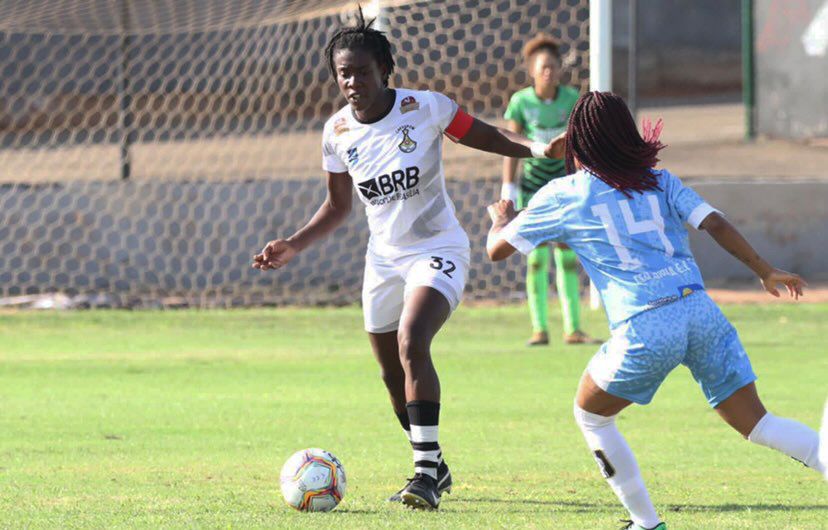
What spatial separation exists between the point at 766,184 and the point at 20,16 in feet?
27.4

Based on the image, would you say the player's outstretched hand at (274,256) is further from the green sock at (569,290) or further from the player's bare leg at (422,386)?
the green sock at (569,290)

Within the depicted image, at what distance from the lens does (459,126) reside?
6234 millimetres

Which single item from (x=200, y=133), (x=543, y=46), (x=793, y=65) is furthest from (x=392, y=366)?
(x=793, y=65)

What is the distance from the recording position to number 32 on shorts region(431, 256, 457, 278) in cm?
604

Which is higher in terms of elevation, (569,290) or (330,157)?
(330,157)

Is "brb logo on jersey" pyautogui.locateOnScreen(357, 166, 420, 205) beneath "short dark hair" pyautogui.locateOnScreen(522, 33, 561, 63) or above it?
above

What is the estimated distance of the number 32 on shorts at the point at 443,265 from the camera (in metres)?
6.04

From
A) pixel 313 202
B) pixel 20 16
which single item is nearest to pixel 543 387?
pixel 313 202

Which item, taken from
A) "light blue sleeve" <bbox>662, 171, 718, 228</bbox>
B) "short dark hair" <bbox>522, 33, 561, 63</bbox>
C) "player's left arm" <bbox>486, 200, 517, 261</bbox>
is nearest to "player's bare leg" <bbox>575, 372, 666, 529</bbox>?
"player's left arm" <bbox>486, 200, 517, 261</bbox>

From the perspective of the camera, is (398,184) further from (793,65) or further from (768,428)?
(793,65)

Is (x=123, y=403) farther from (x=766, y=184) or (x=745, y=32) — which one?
(x=745, y=32)

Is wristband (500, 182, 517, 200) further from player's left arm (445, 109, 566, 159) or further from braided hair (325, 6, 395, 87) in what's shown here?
braided hair (325, 6, 395, 87)

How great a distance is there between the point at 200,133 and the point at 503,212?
1528 cm

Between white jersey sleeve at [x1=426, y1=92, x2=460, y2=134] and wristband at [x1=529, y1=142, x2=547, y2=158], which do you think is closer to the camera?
wristband at [x1=529, y1=142, x2=547, y2=158]
